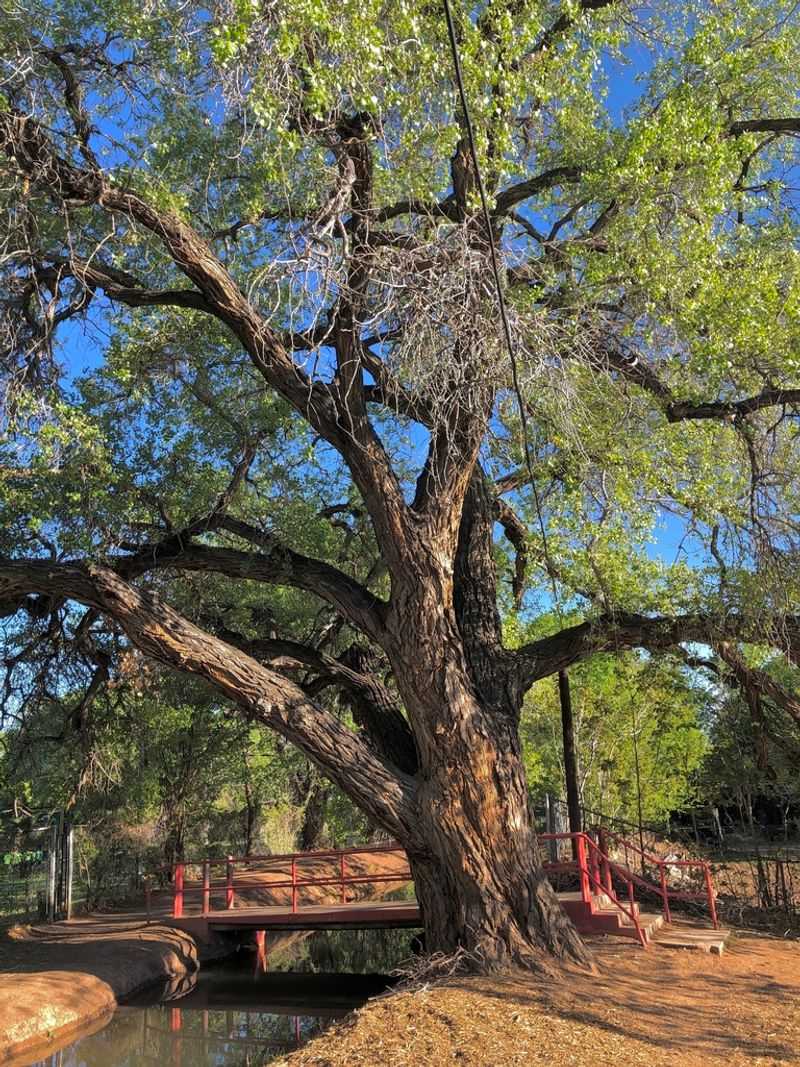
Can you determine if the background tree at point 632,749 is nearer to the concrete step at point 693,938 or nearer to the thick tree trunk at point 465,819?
the concrete step at point 693,938

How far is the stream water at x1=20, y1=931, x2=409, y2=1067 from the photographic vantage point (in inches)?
440

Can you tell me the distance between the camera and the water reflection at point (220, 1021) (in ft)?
36.6

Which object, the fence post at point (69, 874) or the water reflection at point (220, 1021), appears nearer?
the water reflection at point (220, 1021)

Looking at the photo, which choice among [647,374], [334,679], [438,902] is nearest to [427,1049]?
[438,902]

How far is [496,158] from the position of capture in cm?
1030

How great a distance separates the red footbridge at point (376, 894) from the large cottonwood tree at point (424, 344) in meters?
2.88

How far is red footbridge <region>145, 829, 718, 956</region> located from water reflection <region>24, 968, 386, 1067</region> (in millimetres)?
1019

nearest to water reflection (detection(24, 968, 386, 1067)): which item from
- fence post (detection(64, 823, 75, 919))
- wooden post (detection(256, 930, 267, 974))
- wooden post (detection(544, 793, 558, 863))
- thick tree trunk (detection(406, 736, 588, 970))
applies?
wooden post (detection(256, 930, 267, 974))

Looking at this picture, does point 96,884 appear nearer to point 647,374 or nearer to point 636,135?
point 647,374

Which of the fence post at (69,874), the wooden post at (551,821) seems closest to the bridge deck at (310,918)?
the wooden post at (551,821)

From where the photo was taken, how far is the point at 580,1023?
7.29 metres

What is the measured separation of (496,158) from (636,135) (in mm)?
1564

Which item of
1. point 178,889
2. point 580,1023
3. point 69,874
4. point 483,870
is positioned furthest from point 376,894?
point 580,1023

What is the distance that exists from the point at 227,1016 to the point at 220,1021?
0.92 ft
